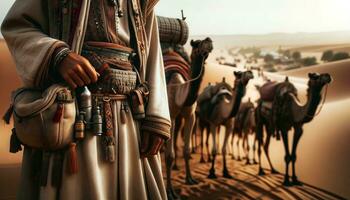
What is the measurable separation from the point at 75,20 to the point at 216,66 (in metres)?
4.28

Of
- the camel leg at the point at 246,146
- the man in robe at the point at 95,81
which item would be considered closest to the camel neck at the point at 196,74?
the camel leg at the point at 246,146

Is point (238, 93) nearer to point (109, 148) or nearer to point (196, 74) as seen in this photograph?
point (196, 74)

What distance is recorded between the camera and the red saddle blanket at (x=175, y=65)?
12.2 ft

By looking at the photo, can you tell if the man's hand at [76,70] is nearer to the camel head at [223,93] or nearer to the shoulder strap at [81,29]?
the shoulder strap at [81,29]

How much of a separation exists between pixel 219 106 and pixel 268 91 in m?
0.68

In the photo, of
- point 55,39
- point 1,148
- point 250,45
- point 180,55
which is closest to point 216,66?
point 250,45

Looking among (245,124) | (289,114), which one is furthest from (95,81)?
(245,124)

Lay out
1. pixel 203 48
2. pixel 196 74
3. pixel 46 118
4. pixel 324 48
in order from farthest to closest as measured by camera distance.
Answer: pixel 324 48
pixel 196 74
pixel 203 48
pixel 46 118

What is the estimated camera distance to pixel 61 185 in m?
0.98

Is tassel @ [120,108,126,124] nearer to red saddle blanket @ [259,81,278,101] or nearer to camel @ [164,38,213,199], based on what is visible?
camel @ [164,38,213,199]

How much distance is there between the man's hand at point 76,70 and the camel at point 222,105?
11.6 ft

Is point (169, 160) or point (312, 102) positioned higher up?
point (312, 102)

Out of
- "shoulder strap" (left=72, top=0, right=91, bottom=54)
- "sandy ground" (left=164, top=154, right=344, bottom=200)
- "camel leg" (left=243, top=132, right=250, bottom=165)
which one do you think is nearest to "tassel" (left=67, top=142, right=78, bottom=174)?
"shoulder strap" (left=72, top=0, right=91, bottom=54)

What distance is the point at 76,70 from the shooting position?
3.14 ft
